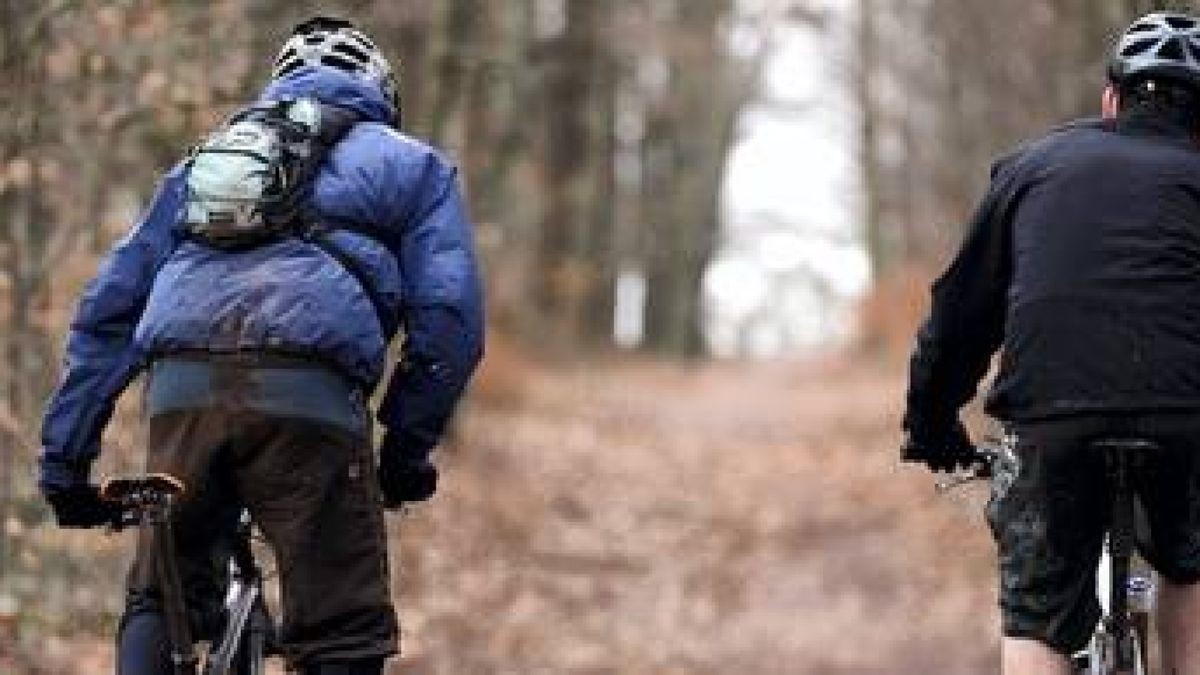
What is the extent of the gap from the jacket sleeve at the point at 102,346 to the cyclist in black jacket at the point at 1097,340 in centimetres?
214

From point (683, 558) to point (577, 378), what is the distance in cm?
1463

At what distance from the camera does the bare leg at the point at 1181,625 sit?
5477mm

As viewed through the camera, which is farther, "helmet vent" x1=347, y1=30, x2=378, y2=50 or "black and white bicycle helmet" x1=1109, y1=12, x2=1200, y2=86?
"helmet vent" x1=347, y1=30, x2=378, y2=50

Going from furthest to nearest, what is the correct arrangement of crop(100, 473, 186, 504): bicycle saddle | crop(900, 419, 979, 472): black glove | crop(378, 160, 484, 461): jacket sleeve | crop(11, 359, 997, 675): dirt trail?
crop(11, 359, 997, 675): dirt trail < crop(900, 419, 979, 472): black glove < crop(378, 160, 484, 461): jacket sleeve < crop(100, 473, 186, 504): bicycle saddle

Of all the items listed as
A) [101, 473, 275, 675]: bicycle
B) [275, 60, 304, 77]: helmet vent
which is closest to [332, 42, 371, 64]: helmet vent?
[275, 60, 304, 77]: helmet vent

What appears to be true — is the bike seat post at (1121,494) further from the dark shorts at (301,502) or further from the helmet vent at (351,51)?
the helmet vent at (351,51)

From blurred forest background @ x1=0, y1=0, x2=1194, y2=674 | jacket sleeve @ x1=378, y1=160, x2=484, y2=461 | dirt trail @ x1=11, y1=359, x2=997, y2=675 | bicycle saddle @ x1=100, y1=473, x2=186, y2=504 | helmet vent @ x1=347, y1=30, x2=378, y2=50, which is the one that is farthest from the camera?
dirt trail @ x1=11, y1=359, x2=997, y2=675

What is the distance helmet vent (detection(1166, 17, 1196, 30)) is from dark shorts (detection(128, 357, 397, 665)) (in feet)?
7.72

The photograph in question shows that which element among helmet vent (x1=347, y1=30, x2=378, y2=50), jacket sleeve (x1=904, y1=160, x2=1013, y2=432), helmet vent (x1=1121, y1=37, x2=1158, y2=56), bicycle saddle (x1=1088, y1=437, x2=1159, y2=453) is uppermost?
helmet vent (x1=347, y1=30, x2=378, y2=50)

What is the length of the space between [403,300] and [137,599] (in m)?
0.98

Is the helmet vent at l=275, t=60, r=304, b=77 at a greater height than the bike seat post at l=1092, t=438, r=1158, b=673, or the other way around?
the helmet vent at l=275, t=60, r=304, b=77

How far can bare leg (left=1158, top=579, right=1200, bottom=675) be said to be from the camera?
548 cm

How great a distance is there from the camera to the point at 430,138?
627 inches

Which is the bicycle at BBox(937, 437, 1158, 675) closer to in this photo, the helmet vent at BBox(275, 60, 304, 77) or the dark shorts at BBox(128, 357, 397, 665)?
the dark shorts at BBox(128, 357, 397, 665)
